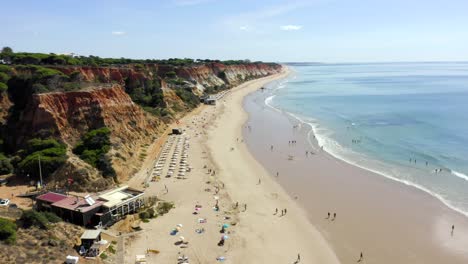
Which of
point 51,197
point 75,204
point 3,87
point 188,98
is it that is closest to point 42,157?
point 51,197

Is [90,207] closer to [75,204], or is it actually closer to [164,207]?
[75,204]

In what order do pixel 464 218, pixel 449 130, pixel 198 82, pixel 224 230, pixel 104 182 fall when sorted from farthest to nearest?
1. pixel 198 82
2. pixel 449 130
3. pixel 104 182
4. pixel 464 218
5. pixel 224 230

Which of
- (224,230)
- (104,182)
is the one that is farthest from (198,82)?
(224,230)

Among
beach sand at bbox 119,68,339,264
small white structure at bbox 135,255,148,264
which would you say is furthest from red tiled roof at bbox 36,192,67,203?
small white structure at bbox 135,255,148,264

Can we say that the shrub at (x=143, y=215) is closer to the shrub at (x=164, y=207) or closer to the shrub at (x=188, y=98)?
the shrub at (x=164, y=207)

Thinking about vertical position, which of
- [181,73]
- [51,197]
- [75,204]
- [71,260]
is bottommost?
[71,260]

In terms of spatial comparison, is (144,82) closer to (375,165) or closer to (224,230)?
(375,165)

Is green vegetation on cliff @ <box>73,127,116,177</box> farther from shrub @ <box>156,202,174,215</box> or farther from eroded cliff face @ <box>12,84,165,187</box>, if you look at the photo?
shrub @ <box>156,202,174,215</box>
